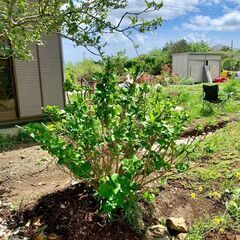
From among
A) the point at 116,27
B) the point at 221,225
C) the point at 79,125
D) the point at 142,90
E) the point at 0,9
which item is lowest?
the point at 221,225

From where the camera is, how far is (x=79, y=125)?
8.30 ft

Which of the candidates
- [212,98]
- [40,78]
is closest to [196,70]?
[212,98]

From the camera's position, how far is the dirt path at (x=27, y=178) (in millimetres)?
3641

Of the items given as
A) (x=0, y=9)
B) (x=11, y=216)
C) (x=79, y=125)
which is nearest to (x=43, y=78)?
(x=0, y=9)

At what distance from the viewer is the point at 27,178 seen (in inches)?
167

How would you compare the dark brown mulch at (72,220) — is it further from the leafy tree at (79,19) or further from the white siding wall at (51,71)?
the white siding wall at (51,71)

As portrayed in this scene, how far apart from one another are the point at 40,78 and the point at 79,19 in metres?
5.53

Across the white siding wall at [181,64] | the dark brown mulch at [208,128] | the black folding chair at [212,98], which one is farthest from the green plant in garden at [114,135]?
the white siding wall at [181,64]

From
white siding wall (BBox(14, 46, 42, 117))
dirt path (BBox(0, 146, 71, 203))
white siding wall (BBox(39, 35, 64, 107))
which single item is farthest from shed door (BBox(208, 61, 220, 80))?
dirt path (BBox(0, 146, 71, 203))

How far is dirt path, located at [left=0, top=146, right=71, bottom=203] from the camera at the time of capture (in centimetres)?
364

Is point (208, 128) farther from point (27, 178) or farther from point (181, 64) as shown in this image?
point (181, 64)

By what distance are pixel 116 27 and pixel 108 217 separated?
6.62 feet

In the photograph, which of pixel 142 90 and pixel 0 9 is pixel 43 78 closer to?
pixel 0 9

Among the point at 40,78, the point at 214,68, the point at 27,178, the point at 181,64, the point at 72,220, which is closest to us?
the point at 72,220
